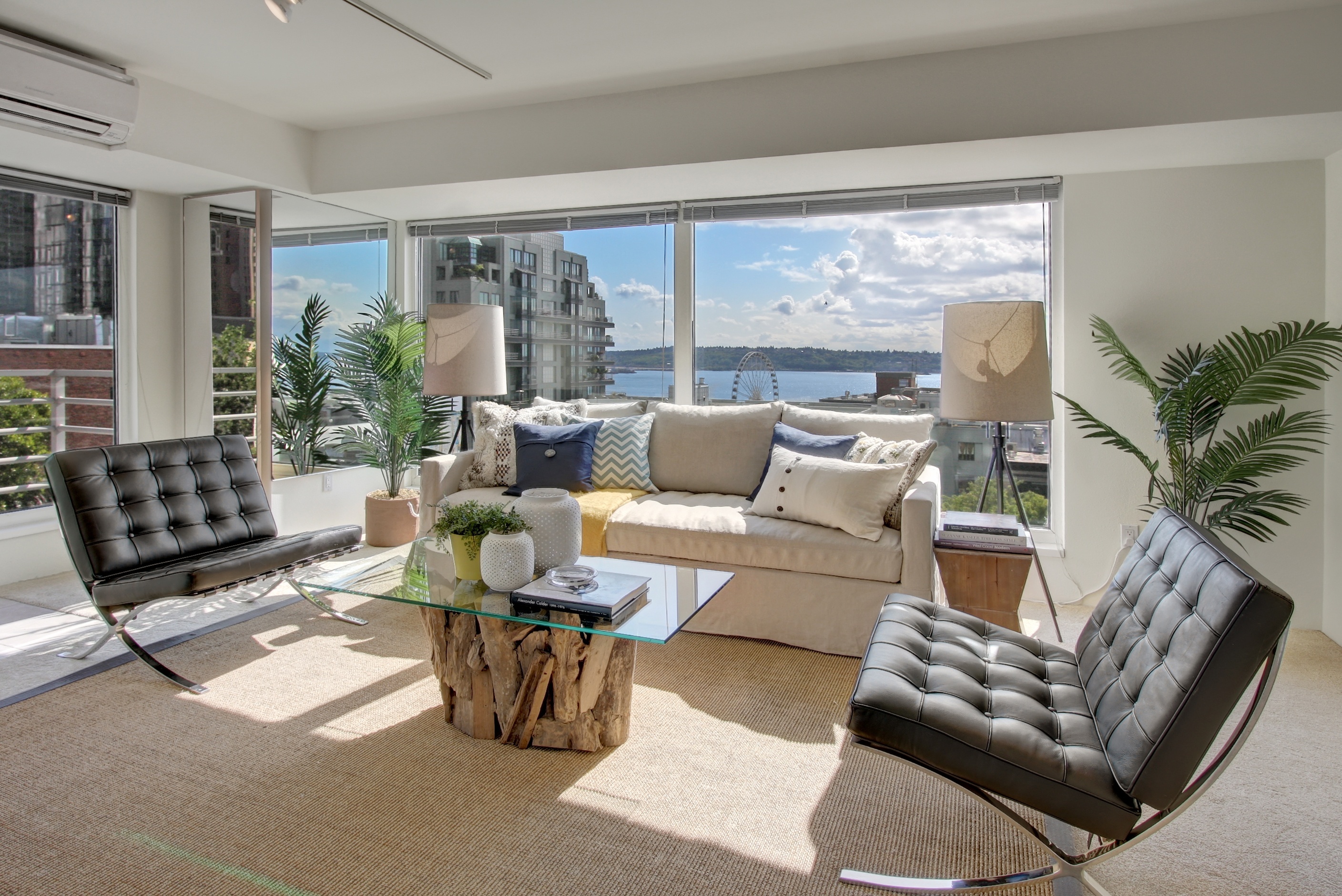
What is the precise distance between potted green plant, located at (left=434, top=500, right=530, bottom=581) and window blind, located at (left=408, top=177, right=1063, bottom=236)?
2.71 metres

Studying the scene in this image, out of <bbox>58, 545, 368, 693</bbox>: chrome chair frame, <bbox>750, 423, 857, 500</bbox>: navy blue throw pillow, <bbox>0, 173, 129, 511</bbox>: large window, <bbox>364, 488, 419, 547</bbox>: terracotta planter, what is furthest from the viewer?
<bbox>364, 488, 419, 547</bbox>: terracotta planter

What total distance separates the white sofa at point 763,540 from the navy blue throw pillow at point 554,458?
183 millimetres

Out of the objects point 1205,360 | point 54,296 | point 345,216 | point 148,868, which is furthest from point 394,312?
point 1205,360

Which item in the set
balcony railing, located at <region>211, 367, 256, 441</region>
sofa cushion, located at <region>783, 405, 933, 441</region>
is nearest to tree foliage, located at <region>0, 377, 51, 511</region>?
balcony railing, located at <region>211, 367, 256, 441</region>

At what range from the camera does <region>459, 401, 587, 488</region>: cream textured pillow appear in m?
4.16

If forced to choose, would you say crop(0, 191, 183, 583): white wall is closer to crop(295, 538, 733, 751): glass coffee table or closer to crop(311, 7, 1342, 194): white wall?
crop(311, 7, 1342, 194): white wall

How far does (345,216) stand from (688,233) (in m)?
2.17

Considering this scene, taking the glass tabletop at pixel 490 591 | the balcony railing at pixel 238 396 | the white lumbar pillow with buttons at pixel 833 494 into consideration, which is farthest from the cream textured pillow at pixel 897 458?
the balcony railing at pixel 238 396

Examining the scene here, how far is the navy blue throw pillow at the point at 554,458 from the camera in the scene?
12.9 feet

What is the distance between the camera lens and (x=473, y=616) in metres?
2.38

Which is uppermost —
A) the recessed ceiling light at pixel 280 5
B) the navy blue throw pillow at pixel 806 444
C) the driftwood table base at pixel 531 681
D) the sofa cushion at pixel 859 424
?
the recessed ceiling light at pixel 280 5

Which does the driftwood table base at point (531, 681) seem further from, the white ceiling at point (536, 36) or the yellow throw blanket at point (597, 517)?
the white ceiling at point (536, 36)

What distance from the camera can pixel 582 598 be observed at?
2.18 metres

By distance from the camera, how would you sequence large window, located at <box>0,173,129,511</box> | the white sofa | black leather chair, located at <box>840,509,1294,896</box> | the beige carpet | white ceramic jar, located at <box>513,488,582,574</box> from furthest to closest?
large window, located at <box>0,173,129,511</box>
the white sofa
white ceramic jar, located at <box>513,488,582,574</box>
the beige carpet
black leather chair, located at <box>840,509,1294,896</box>
